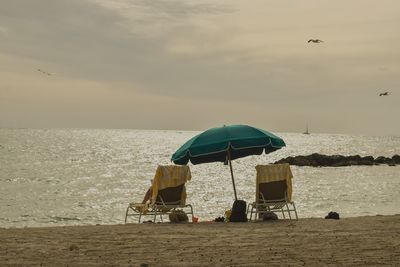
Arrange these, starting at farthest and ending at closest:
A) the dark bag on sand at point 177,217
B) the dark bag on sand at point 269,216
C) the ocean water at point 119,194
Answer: the ocean water at point 119,194 → the dark bag on sand at point 177,217 → the dark bag on sand at point 269,216

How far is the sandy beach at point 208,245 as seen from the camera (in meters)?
6.76

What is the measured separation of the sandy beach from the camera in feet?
22.2

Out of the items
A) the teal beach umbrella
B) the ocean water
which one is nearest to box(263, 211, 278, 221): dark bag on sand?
the teal beach umbrella

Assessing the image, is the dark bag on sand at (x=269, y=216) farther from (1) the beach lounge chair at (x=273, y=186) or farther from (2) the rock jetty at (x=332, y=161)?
(2) the rock jetty at (x=332, y=161)

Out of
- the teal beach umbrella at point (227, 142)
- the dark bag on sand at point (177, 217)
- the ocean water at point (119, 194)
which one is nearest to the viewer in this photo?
the teal beach umbrella at point (227, 142)

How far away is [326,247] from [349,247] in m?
0.29

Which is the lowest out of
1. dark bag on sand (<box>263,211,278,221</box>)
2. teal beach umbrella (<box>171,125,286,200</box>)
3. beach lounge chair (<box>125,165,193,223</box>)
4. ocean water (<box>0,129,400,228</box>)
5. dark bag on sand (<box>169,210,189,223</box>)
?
ocean water (<box>0,129,400,228</box>)

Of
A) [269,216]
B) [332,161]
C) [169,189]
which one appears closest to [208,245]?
[169,189]

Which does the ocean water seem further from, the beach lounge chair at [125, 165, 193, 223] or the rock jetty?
the beach lounge chair at [125, 165, 193, 223]

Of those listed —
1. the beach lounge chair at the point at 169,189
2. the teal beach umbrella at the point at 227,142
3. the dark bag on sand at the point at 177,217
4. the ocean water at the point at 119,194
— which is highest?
the teal beach umbrella at the point at 227,142

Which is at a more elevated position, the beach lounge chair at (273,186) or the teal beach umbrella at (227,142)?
the teal beach umbrella at (227,142)

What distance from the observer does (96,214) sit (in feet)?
110

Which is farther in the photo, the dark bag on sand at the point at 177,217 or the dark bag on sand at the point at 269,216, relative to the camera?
the dark bag on sand at the point at 177,217

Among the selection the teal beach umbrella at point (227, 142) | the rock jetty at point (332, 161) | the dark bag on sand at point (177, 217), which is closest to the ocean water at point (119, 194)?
the rock jetty at point (332, 161)
